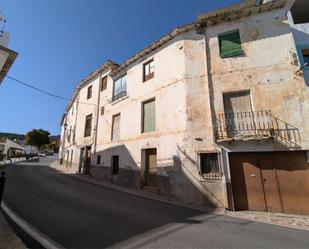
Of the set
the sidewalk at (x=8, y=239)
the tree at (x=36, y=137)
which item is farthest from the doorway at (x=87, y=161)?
the tree at (x=36, y=137)

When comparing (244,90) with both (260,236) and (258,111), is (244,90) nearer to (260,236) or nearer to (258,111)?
(258,111)

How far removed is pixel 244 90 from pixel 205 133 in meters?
2.78

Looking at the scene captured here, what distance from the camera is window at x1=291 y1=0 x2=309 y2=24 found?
31.3 feet

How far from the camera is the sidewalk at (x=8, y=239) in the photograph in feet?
12.1

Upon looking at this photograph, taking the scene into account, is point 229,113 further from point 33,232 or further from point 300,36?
point 33,232

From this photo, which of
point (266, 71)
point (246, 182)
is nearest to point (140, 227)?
point (246, 182)

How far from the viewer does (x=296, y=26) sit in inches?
342

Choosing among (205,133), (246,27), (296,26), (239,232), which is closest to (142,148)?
(205,133)

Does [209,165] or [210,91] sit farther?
[210,91]

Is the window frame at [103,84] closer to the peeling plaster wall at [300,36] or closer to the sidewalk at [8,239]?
the sidewalk at [8,239]

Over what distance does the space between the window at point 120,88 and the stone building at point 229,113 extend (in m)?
2.24

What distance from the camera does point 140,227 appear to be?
197 inches

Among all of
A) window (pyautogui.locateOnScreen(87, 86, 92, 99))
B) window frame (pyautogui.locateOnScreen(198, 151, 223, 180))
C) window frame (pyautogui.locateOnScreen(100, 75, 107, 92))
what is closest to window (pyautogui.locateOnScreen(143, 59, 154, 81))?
window frame (pyautogui.locateOnScreen(100, 75, 107, 92))

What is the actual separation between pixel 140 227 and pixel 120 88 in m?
12.0
